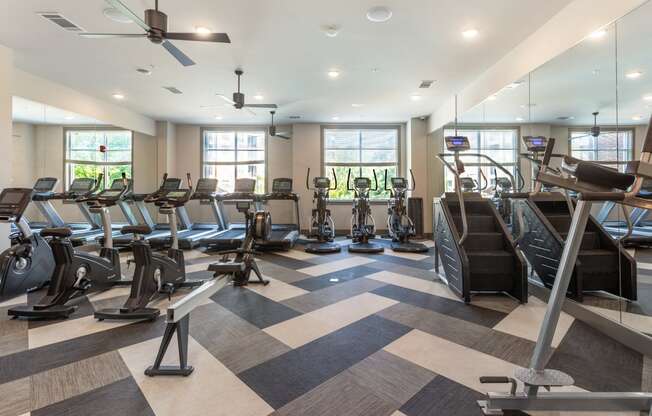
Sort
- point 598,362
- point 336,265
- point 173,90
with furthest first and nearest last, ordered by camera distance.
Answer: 1. point 173,90
2. point 336,265
3. point 598,362

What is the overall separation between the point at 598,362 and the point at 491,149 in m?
3.75

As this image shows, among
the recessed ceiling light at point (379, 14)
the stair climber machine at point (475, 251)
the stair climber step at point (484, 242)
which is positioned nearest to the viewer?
the stair climber machine at point (475, 251)

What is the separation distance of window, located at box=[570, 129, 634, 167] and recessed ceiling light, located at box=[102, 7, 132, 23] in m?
5.17

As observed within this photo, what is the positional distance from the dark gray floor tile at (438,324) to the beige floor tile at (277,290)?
107 centimetres

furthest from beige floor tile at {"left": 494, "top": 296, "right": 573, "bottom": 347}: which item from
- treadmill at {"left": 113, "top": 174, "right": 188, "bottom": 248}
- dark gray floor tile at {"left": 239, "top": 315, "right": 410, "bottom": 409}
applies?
treadmill at {"left": 113, "top": 174, "right": 188, "bottom": 248}

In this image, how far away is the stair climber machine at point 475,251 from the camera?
3215 millimetres

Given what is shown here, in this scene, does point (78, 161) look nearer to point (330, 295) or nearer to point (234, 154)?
point (234, 154)

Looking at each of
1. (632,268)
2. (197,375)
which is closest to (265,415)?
(197,375)

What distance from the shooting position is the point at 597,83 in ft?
10.0

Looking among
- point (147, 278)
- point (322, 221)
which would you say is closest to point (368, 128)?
point (322, 221)

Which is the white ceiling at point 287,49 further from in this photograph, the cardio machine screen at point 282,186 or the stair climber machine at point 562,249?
the cardio machine screen at point 282,186

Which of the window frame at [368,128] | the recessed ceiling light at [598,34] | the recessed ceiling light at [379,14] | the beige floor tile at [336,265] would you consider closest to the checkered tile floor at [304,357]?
the beige floor tile at [336,265]

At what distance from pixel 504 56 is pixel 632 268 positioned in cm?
334

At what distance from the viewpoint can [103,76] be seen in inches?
212
